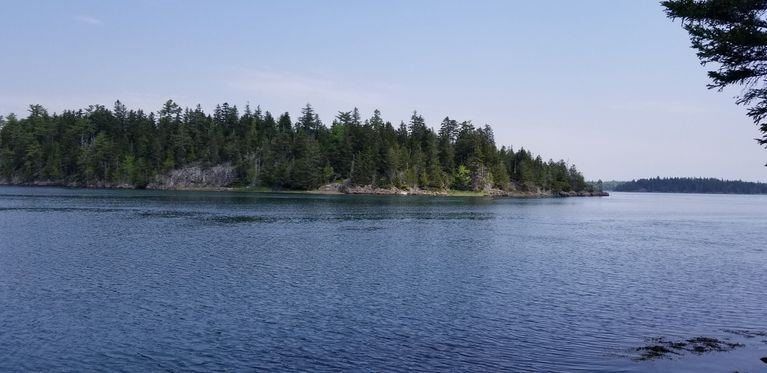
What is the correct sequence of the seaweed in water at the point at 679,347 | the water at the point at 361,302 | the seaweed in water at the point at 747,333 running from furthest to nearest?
the seaweed in water at the point at 747,333 → the seaweed in water at the point at 679,347 → the water at the point at 361,302

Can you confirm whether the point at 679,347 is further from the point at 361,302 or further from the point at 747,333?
the point at 361,302

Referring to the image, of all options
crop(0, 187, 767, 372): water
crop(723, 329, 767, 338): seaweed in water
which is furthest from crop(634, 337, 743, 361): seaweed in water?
crop(723, 329, 767, 338): seaweed in water

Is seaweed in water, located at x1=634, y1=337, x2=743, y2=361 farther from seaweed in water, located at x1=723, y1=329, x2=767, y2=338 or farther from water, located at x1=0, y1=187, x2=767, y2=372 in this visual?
seaweed in water, located at x1=723, y1=329, x2=767, y2=338

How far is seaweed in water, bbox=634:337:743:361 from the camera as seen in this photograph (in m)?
25.4

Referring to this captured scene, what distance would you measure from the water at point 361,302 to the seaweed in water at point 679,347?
26.3 inches

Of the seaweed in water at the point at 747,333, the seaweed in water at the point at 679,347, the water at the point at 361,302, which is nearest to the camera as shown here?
the water at the point at 361,302

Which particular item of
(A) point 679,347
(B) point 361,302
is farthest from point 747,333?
(B) point 361,302

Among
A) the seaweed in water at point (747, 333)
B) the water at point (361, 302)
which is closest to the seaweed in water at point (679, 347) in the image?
the water at point (361, 302)

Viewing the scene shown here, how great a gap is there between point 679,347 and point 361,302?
18.4m

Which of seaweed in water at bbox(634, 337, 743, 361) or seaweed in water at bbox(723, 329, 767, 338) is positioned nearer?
seaweed in water at bbox(634, 337, 743, 361)

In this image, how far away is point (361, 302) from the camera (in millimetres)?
35938

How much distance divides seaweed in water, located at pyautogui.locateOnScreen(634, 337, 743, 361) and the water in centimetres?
67

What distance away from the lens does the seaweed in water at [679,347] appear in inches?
1001

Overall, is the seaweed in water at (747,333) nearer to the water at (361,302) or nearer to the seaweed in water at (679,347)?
the water at (361,302)
